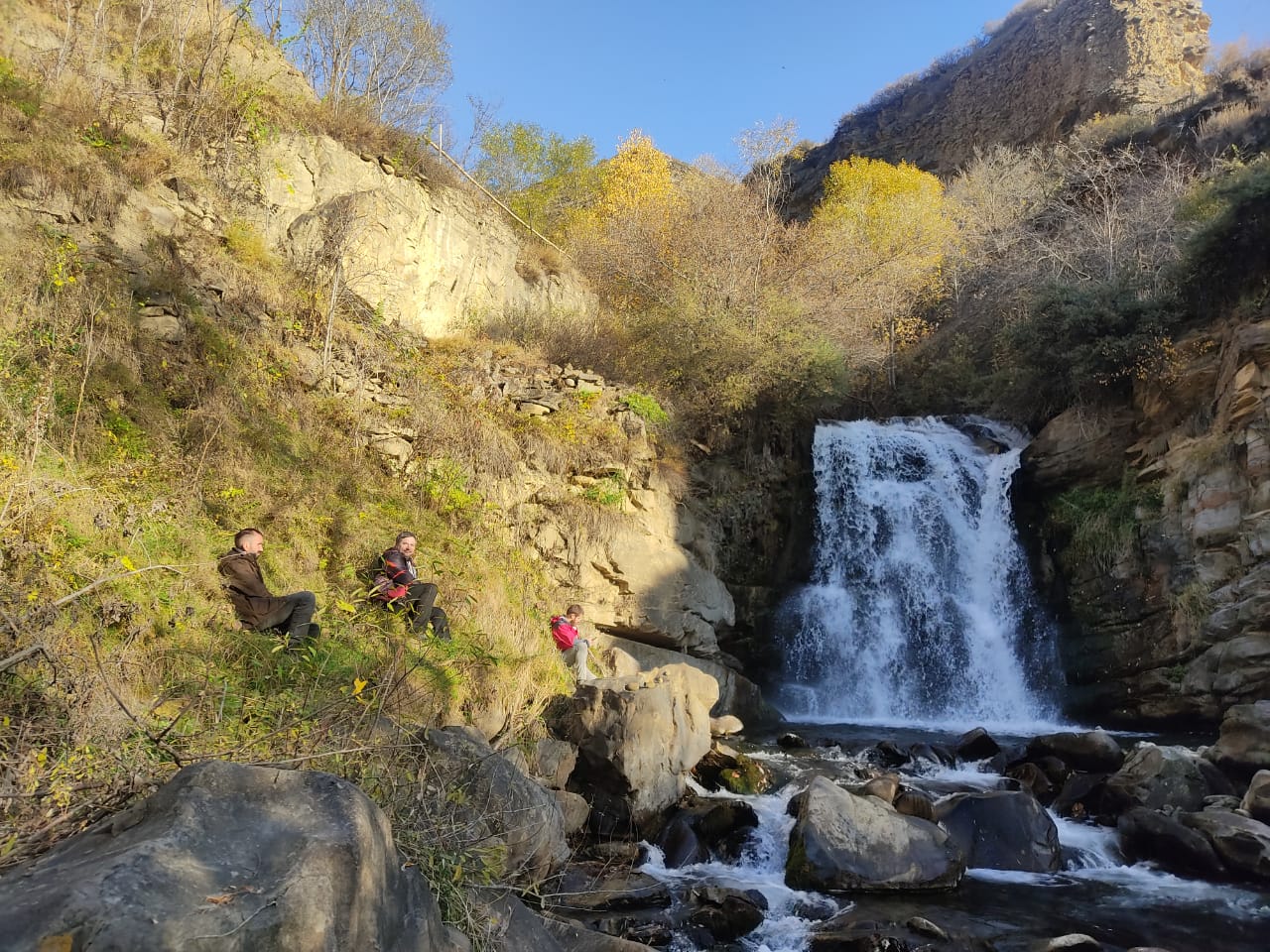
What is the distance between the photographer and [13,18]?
423 inches

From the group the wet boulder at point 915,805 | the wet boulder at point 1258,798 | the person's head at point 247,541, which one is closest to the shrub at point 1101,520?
the wet boulder at point 1258,798

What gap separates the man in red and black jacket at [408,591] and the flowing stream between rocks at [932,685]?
2.95 m

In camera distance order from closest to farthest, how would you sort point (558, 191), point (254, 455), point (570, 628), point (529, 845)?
point (529, 845)
point (254, 455)
point (570, 628)
point (558, 191)

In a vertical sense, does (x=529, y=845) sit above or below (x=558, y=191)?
below

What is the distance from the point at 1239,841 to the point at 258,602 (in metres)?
8.15

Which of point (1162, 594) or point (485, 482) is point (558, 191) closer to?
point (485, 482)

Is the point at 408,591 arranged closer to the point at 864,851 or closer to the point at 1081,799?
the point at 864,851

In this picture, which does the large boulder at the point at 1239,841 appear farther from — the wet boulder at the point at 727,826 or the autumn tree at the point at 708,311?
the autumn tree at the point at 708,311

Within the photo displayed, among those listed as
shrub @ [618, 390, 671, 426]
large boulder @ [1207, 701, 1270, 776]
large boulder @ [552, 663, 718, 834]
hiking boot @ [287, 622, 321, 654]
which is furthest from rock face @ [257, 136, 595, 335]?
large boulder @ [1207, 701, 1270, 776]

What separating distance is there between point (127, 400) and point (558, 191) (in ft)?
76.9

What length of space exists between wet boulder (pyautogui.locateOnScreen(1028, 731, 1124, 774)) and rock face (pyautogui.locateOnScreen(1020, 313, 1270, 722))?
2.64 meters

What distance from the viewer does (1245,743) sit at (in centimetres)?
802

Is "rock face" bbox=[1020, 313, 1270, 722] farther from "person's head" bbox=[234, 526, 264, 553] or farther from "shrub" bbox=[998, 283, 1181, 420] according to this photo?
"person's head" bbox=[234, 526, 264, 553]

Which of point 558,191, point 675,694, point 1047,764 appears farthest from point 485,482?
point 558,191
